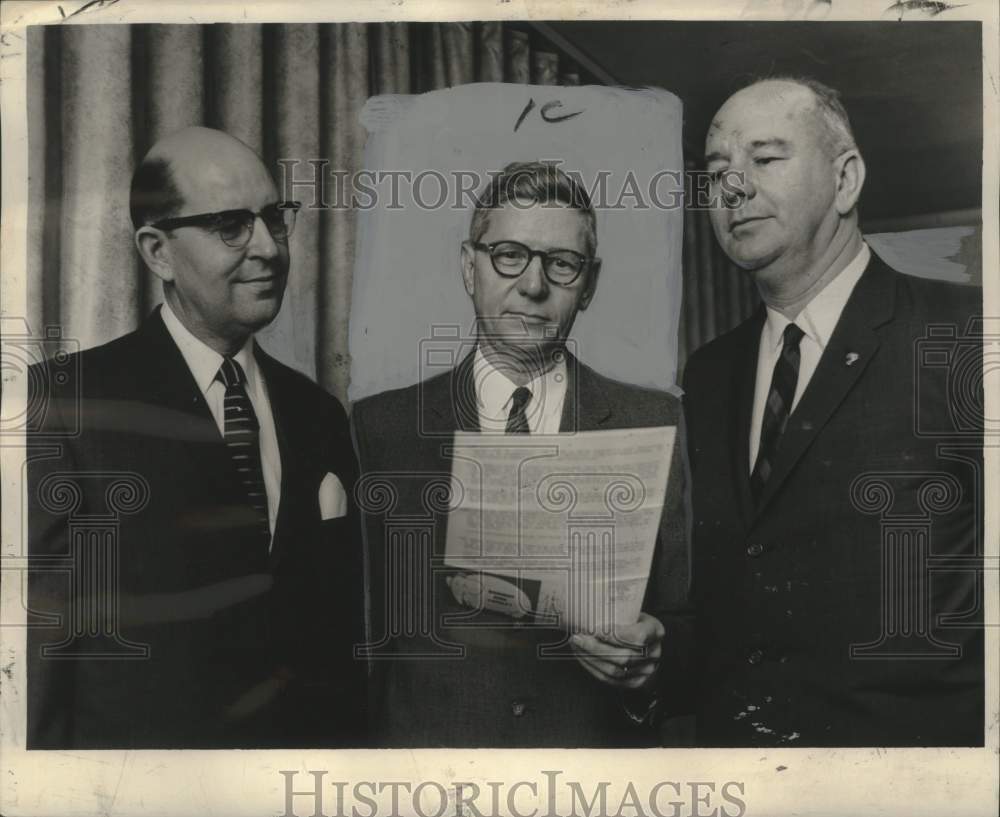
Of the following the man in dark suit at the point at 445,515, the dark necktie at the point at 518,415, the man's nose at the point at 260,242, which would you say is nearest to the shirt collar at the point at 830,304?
the man in dark suit at the point at 445,515

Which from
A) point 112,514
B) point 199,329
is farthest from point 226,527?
point 199,329

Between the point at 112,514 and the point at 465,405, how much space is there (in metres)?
0.84

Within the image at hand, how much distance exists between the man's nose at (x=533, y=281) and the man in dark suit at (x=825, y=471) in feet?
1.25

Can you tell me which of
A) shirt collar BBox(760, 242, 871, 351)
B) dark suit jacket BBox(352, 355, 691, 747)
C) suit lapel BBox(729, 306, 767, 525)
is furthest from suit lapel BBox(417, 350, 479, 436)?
shirt collar BBox(760, 242, 871, 351)

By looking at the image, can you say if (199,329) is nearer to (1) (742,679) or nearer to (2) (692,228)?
(2) (692,228)

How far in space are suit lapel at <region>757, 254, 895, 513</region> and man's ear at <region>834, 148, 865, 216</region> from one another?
0.14m

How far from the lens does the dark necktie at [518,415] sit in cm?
243

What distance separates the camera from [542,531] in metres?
2.42

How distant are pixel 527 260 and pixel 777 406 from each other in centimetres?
66

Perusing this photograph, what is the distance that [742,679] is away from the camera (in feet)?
8.00

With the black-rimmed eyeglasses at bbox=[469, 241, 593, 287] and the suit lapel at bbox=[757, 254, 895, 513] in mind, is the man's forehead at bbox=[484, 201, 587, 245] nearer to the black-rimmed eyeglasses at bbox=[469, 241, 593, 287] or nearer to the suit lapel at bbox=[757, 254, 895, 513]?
the black-rimmed eyeglasses at bbox=[469, 241, 593, 287]

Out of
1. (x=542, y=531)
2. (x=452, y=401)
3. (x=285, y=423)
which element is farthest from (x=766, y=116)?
(x=285, y=423)

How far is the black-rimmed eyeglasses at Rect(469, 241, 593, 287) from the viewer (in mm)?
2428

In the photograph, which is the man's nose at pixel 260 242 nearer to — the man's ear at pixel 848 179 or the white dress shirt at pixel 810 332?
the white dress shirt at pixel 810 332
